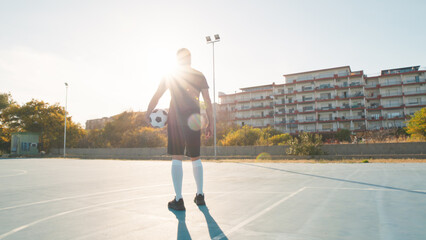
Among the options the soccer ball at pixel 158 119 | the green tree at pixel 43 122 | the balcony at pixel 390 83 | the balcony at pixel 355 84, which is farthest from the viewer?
the balcony at pixel 390 83

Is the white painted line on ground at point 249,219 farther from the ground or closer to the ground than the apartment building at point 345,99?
closer to the ground

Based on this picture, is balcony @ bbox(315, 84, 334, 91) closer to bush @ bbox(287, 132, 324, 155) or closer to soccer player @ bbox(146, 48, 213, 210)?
bush @ bbox(287, 132, 324, 155)

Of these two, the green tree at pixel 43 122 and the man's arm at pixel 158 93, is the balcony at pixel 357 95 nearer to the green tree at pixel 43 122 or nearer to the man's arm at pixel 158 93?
the green tree at pixel 43 122

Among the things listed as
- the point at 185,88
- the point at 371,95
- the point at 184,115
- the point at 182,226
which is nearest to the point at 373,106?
the point at 371,95

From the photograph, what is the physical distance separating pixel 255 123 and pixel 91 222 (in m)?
72.9

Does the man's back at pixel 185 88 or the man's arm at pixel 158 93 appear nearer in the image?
the man's back at pixel 185 88

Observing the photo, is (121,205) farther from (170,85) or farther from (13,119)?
(13,119)

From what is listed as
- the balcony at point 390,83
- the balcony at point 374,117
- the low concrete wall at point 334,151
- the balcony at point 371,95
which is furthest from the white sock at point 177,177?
the balcony at point 390,83

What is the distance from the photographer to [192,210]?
3.25 meters

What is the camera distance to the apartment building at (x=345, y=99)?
194 ft

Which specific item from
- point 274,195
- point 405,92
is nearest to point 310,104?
point 405,92

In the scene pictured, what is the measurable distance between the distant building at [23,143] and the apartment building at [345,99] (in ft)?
173

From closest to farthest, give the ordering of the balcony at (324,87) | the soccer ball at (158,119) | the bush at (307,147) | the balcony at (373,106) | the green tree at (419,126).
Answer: the soccer ball at (158,119) → the bush at (307,147) → the green tree at (419,126) → the balcony at (373,106) → the balcony at (324,87)

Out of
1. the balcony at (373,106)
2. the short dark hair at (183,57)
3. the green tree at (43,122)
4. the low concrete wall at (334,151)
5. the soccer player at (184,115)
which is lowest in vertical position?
the low concrete wall at (334,151)
